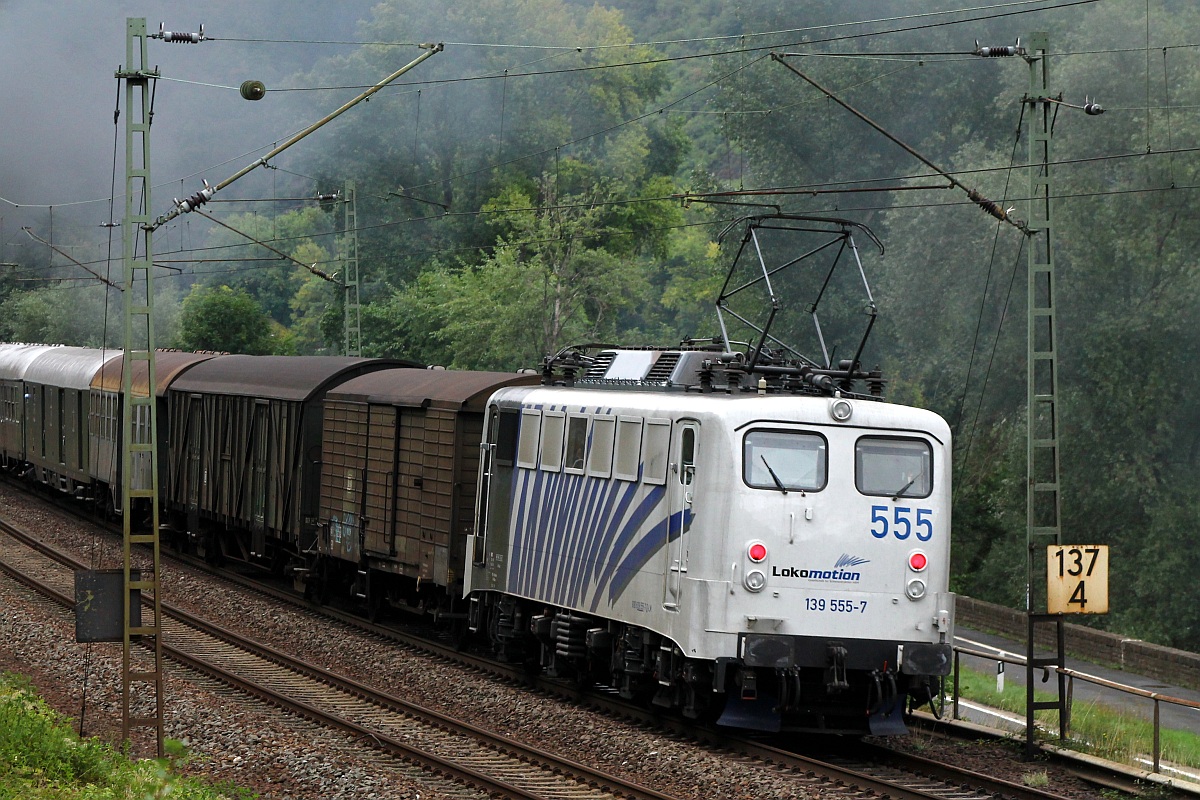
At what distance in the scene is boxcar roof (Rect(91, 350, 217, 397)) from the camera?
30.4m

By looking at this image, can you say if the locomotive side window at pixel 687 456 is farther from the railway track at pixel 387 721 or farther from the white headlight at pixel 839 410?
the railway track at pixel 387 721

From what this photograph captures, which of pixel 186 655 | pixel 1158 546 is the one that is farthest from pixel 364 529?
pixel 1158 546

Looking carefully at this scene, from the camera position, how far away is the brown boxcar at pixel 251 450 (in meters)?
23.6

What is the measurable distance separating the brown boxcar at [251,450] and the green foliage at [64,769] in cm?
987

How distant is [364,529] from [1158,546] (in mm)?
16135

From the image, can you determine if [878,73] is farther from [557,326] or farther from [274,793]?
[274,793]

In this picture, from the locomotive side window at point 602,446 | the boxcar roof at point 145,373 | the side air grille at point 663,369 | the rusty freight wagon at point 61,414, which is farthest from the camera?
the rusty freight wagon at point 61,414

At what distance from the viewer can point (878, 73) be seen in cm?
4947

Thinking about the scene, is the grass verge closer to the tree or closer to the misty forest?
the misty forest

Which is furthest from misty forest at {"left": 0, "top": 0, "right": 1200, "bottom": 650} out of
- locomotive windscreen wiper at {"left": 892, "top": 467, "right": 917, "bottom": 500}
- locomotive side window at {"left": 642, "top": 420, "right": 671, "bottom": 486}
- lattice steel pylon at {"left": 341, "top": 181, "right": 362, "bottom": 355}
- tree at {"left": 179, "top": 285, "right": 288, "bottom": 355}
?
locomotive windscreen wiper at {"left": 892, "top": 467, "right": 917, "bottom": 500}

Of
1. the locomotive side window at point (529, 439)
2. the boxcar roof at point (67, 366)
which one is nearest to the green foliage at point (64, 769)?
the locomotive side window at point (529, 439)

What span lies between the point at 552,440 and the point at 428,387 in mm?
4251

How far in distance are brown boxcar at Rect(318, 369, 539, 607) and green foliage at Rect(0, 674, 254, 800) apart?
6181 millimetres

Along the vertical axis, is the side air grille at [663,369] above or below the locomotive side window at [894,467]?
above
